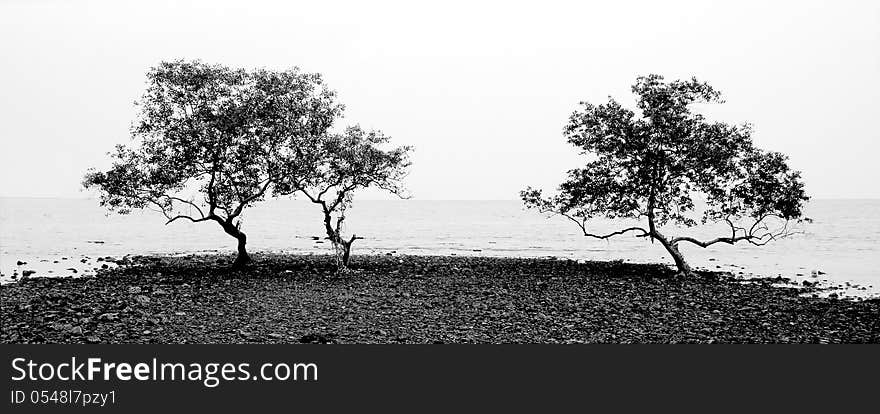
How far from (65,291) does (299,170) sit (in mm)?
10256

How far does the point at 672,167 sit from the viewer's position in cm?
2986

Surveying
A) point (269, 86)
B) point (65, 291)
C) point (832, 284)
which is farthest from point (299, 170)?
point (832, 284)

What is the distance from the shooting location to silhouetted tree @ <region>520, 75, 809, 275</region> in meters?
29.1

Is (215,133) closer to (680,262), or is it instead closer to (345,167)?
(345,167)

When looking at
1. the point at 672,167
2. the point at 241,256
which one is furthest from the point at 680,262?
the point at 241,256

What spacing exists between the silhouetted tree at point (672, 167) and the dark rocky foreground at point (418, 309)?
10.4 feet

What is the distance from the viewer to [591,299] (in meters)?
22.0

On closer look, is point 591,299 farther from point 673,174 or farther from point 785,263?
point 785,263

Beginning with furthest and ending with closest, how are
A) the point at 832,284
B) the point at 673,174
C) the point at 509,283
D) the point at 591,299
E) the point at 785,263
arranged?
the point at 785,263 → the point at 673,174 → the point at 832,284 → the point at 509,283 → the point at 591,299

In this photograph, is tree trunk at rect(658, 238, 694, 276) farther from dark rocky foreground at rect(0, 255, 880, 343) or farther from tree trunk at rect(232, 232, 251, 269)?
tree trunk at rect(232, 232, 251, 269)

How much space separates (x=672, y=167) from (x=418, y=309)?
1557 centimetres

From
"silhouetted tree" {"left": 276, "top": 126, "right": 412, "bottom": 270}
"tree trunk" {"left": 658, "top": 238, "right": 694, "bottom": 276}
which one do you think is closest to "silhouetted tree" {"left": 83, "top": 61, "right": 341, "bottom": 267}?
"silhouetted tree" {"left": 276, "top": 126, "right": 412, "bottom": 270}

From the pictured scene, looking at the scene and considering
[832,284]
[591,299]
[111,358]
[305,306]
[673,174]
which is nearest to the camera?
[111,358]

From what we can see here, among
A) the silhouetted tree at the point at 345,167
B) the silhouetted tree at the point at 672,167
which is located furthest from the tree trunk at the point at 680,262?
the silhouetted tree at the point at 345,167
